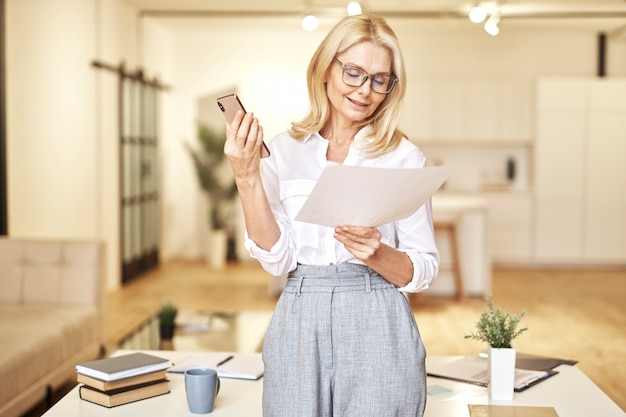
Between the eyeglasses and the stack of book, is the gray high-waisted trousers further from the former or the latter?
the stack of book

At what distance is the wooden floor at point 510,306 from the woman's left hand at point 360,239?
9.15ft

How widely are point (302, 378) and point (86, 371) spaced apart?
840 mm

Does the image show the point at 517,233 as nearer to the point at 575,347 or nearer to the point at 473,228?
the point at 473,228

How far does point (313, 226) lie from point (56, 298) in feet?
9.34

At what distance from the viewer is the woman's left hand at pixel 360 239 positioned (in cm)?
141

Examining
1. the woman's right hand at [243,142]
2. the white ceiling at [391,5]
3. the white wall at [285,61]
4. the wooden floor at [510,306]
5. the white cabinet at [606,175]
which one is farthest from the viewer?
the white wall at [285,61]

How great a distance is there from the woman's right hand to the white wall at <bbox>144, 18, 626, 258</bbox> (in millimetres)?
7348

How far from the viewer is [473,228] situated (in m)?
6.66

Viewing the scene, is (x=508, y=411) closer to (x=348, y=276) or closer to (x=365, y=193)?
(x=348, y=276)

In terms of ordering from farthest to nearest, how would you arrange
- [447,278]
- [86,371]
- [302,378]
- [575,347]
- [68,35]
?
1. [447,278]
2. [68,35]
3. [575,347]
4. [86,371]
5. [302,378]

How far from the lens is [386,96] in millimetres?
1604

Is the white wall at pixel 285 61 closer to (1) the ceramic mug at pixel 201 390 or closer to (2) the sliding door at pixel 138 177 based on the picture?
(2) the sliding door at pixel 138 177

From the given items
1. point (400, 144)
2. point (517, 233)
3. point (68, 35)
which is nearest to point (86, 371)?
point (400, 144)

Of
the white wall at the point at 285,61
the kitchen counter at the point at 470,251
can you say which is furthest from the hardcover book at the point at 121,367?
the white wall at the point at 285,61
